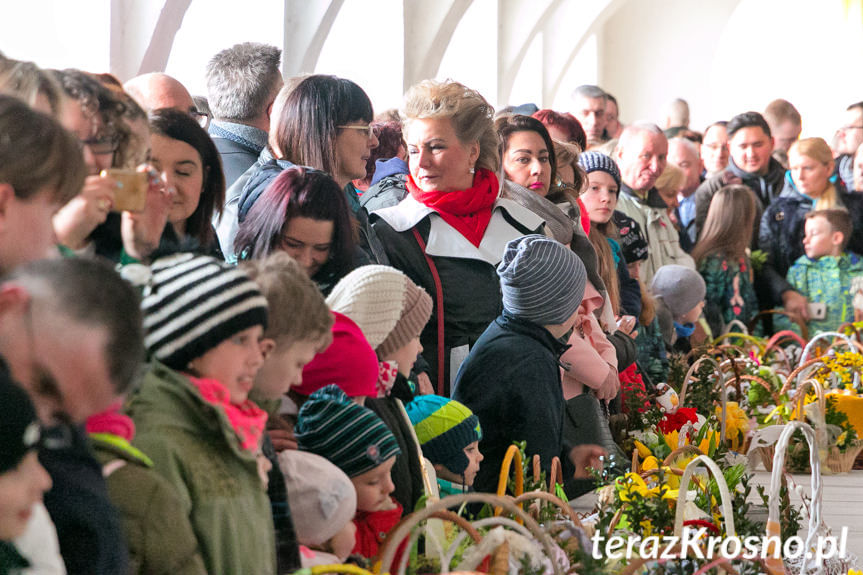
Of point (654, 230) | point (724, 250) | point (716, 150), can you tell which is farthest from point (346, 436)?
point (716, 150)

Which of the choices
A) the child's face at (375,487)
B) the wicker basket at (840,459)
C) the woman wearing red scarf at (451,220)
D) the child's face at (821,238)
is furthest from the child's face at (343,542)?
the child's face at (821,238)

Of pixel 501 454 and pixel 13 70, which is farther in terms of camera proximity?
pixel 501 454

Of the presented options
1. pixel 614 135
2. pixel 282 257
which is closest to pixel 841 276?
pixel 614 135

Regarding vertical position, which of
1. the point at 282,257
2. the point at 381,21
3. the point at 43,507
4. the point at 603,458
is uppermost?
the point at 381,21

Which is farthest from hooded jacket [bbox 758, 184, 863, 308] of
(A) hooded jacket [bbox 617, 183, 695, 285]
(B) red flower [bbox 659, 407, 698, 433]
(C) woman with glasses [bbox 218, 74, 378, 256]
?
(C) woman with glasses [bbox 218, 74, 378, 256]

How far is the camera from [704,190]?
860 centimetres

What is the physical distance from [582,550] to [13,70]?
4.74 feet

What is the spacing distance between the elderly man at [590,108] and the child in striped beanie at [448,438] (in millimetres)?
5667

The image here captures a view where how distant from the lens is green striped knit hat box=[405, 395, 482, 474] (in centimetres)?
305

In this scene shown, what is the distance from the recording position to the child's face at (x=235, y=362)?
1941mm

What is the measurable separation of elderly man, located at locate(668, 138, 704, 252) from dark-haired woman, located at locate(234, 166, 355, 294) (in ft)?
19.1

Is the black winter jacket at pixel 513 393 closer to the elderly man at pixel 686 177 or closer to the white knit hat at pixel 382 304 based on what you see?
the white knit hat at pixel 382 304

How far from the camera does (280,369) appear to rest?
2.16 metres

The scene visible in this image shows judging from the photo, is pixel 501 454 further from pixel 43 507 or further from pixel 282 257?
pixel 43 507
